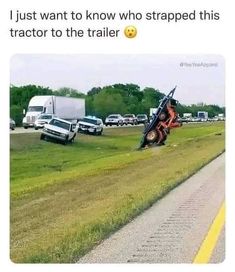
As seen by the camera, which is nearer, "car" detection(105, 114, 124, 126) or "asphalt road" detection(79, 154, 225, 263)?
"asphalt road" detection(79, 154, 225, 263)

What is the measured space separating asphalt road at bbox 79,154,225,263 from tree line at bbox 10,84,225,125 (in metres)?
0.47

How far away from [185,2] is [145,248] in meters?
1.42

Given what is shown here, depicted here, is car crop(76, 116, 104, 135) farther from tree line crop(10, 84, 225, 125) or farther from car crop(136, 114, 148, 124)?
car crop(136, 114, 148, 124)

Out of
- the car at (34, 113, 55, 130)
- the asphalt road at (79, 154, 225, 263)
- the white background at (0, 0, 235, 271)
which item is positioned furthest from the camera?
the car at (34, 113, 55, 130)

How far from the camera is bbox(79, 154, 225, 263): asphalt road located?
807cm

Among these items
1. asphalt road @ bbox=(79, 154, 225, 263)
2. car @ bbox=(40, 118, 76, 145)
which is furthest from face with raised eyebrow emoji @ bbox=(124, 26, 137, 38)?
asphalt road @ bbox=(79, 154, 225, 263)

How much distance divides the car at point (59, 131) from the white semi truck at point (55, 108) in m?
0.04

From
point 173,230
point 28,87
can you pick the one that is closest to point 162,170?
point 173,230

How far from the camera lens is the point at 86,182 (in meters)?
8.24

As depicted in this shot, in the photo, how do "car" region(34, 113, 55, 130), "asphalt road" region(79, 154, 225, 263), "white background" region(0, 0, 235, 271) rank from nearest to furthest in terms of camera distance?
1. "white background" region(0, 0, 235, 271)
2. "asphalt road" region(79, 154, 225, 263)
3. "car" region(34, 113, 55, 130)

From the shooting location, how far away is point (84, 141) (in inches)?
328

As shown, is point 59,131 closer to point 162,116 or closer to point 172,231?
point 162,116

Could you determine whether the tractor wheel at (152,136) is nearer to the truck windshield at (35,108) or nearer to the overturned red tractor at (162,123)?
the overturned red tractor at (162,123)

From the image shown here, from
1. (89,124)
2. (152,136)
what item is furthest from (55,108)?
(152,136)
